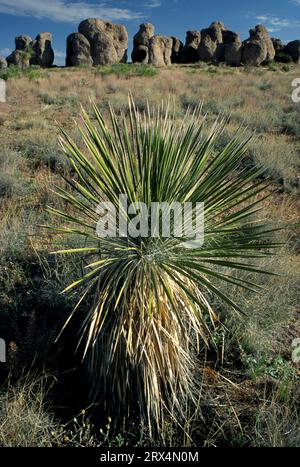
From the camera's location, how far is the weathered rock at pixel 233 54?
3991 cm

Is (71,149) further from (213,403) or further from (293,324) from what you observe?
(293,324)

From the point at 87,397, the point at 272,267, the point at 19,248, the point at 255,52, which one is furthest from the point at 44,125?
the point at 255,52

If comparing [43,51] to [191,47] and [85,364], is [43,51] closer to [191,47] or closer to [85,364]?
[191,47]

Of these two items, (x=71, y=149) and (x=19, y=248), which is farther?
(x=19, y=248)

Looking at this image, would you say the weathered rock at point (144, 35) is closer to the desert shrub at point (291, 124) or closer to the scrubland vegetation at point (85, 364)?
the desert shrub at point (291, 124)

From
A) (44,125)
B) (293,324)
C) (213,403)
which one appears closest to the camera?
(213,403)

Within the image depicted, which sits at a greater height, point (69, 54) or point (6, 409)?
point (69, 54)

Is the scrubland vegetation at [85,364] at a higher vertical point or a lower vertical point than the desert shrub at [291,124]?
lower

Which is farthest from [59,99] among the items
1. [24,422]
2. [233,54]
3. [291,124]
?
[233,54]

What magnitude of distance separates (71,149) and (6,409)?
5.25ft

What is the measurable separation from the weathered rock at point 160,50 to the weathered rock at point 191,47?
2.27 metres

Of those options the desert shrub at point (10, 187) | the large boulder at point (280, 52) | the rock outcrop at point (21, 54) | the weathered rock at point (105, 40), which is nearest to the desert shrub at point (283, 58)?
the large boulder at point (280, 52)

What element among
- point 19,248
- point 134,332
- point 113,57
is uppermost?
point 113,57
